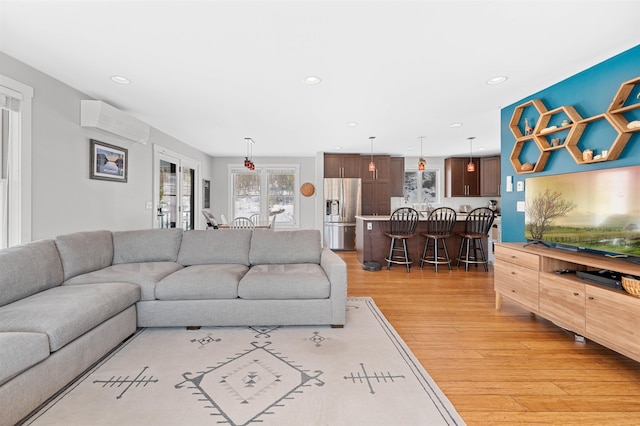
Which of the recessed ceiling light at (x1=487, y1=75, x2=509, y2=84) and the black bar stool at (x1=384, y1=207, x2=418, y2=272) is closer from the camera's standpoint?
the recessed ceiling light at (x1=487, y1=75, x2=509, y2=84)

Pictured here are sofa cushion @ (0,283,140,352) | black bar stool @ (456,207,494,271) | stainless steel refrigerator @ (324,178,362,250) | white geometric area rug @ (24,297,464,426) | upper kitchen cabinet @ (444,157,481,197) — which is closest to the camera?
white geometric area rug @ (24,297,464,426)

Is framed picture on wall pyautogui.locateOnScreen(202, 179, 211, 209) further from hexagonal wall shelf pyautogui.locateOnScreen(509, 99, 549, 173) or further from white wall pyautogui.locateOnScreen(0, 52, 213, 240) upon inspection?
hexagonal wall shelf pyautogui.locateOnScreen(509, 99, 549, 173)

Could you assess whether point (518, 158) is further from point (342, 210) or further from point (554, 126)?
point (342, 210)

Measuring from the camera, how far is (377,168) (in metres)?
7.47

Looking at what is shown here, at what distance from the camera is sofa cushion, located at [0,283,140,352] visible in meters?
1.74

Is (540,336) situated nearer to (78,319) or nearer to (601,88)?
(601,88)

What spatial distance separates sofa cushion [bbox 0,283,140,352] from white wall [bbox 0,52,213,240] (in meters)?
1.07

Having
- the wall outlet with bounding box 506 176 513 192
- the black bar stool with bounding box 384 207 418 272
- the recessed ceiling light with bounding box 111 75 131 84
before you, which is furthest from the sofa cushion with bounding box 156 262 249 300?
the wall outlet with bounding box 506 176 513 192

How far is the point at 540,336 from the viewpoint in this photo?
262 cm

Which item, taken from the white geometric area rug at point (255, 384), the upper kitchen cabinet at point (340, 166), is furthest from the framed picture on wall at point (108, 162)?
the upper kitchen cabinet at point (340, 166)

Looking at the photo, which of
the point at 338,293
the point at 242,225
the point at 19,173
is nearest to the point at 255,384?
the point at 338,293

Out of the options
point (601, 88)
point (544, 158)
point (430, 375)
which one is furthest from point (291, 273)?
point (601, 88)

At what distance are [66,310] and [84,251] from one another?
1.14 metres

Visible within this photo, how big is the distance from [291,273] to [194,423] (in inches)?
57.5
